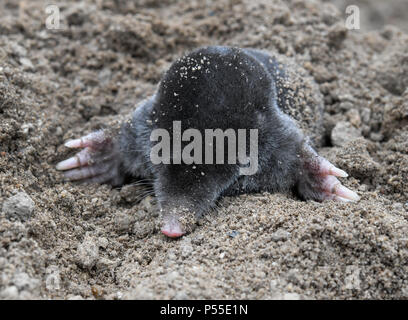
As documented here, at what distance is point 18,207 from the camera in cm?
241

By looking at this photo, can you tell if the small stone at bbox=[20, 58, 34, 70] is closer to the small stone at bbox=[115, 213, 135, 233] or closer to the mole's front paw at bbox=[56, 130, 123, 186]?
the mole's front paw at bbox=[56, 130, 123, 186]

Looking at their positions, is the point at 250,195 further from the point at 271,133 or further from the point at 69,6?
the point at 69,6

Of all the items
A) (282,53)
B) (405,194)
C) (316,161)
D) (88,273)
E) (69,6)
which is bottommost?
(88,273)

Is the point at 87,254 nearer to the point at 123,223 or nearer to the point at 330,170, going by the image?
the point at 123,223

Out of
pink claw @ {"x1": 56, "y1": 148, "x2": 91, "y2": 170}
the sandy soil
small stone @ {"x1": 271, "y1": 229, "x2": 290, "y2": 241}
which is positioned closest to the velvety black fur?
the sandy soil

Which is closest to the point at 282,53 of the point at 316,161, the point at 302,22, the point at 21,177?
the point at 302,22

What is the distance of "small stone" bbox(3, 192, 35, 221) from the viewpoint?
94.3 inches

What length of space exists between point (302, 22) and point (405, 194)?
1876 millimetres

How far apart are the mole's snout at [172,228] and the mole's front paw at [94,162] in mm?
723

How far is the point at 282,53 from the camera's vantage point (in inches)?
156

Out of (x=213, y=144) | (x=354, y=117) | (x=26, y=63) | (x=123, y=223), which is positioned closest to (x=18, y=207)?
(x=123, y=223)

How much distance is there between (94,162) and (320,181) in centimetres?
144

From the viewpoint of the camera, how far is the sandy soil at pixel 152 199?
2271mm

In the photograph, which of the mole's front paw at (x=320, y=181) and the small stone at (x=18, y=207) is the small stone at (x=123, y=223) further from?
the mole's front paw at (x=320, y=181)
